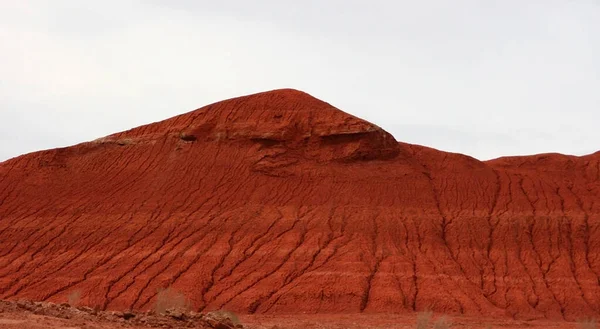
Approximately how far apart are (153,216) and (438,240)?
19.4 metres

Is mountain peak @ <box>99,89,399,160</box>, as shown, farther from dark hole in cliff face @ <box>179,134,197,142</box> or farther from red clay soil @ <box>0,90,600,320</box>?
red clay soil @ <box>0,90,600,320</box>

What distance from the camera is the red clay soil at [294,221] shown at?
52.7m

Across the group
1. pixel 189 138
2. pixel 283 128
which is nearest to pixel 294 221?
pixel 283 128

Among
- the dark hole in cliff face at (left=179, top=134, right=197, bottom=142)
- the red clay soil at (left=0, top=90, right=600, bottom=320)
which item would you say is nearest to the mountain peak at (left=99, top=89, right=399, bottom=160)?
the dark hole in cliff face at (left=179, top=134, right=197, bottom=142)

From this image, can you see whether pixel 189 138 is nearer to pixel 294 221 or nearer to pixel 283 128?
pixel 283 128

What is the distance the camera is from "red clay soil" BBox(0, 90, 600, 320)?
173 feet

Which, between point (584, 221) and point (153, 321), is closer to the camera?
point (153, 321)

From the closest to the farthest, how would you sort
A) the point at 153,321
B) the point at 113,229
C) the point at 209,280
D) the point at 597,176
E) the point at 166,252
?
the point at 153,321
the point at 209,280
the point at 166,252
the point at 113,229
the point at 597,176

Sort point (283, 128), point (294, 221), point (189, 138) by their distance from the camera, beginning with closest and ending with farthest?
point (294, 221) → point (283, 128) → point (189, 138)

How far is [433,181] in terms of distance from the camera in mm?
68688

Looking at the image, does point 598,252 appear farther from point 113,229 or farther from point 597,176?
point 113,229

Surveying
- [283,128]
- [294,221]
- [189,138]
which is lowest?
[294,221]

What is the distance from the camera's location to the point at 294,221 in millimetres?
60906

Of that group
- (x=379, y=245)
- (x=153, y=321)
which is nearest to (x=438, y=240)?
(x=379, y=245)
